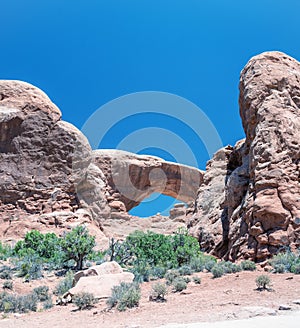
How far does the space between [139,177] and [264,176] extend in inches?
854

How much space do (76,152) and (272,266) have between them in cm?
1490

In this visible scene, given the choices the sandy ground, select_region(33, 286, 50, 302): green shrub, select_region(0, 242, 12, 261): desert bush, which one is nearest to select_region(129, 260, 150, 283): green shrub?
the sandy ground

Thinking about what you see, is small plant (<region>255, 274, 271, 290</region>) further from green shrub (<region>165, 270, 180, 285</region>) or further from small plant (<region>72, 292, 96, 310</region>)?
small plant (<region>72, 292, 96, 310</region>)

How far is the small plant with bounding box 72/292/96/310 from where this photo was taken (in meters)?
7.74

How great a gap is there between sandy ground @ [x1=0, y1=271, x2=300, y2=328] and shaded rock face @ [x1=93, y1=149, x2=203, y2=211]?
23455mm

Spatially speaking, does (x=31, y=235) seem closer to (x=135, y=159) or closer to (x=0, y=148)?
(x=0, y=148)

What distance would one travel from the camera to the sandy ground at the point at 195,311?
5.94 m

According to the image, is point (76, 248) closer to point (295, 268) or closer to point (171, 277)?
point (171, 277)


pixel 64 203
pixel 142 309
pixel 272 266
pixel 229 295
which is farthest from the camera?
pixel 64 203

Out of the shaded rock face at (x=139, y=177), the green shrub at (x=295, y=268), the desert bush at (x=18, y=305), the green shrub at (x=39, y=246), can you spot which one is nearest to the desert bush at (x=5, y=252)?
the green shrub at (x=39, y=246)

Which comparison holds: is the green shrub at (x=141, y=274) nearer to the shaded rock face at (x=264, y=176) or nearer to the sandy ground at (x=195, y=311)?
the sandy ground at (x=195, y=311)

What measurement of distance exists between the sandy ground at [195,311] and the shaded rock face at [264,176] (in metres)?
3.39

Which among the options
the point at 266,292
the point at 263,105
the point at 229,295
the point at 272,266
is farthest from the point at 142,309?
the point at 263,105

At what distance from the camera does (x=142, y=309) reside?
715 centimetres
